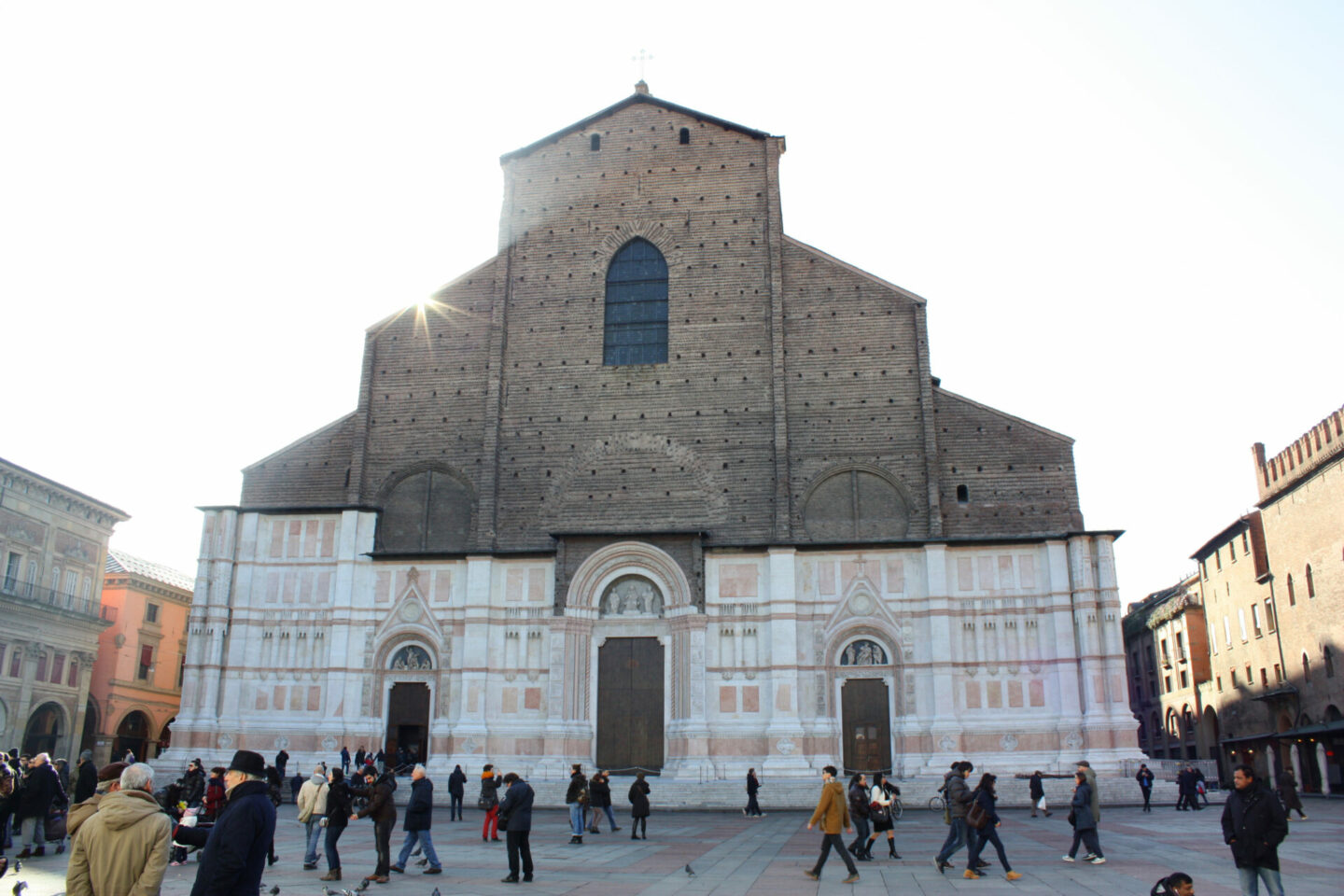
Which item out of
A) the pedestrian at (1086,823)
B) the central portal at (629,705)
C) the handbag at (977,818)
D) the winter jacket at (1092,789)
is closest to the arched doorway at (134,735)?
the central portal at (629,705)

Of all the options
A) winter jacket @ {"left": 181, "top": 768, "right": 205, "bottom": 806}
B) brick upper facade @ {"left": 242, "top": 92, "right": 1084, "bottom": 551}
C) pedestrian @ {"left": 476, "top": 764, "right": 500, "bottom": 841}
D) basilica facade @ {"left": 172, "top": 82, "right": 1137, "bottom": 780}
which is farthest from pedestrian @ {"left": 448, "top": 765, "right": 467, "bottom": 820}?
brick upper facade @ {"left": 242, "top": 92, "right": 1084, "bottom": 551}

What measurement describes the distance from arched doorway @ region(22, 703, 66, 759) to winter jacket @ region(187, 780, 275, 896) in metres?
35.8

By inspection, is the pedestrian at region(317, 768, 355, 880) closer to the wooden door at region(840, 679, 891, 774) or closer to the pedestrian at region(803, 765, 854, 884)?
the pedestrian at region(803, 765, 854, 884)

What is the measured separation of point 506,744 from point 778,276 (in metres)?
14.2

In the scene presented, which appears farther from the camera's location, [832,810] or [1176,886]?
[832,810]

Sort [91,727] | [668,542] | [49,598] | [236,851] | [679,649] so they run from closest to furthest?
[236,851], [679,649], [668,542], [49,598], [91,727]

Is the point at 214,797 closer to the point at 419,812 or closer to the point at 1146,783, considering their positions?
the point at 419,812

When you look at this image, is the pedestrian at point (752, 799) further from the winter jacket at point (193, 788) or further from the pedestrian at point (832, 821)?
the winter jacket at point (193, 788)

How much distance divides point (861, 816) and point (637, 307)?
1825 cm

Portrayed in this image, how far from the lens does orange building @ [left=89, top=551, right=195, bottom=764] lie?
4156 centimetres

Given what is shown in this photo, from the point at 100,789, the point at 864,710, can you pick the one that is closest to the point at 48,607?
the point at 864,710

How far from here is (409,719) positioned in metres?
26.6

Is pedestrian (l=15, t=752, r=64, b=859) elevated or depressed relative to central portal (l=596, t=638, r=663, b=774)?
depressed

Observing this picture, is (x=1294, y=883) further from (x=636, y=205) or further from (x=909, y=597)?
(x=636, y=205)
